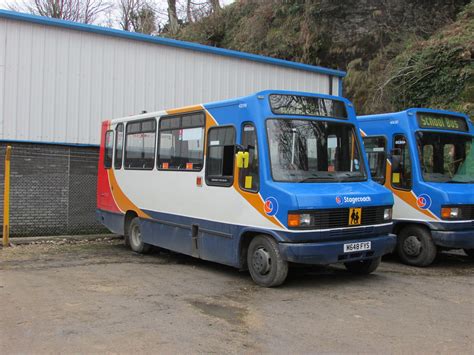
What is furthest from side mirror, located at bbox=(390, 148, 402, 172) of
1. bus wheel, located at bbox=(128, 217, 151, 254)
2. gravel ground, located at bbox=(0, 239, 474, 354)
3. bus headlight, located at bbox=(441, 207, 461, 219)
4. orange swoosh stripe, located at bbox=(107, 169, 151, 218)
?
bus wheel, located at bbox=(128, 217, 151, 254)

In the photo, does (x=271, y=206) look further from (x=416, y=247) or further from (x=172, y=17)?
(x=172, y=17)

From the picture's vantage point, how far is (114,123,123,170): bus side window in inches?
422

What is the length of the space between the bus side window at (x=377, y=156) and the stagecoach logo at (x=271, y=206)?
3.45m

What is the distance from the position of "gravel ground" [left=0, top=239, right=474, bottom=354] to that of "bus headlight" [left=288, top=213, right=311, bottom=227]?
0.95 metres

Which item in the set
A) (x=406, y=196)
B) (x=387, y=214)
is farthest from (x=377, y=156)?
(x=387, y=214)

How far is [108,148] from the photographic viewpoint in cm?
1123

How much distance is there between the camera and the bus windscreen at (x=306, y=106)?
23.8 feet

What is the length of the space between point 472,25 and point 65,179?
44.5ft

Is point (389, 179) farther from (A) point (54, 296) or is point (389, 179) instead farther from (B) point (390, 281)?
(A) point (54, 296)

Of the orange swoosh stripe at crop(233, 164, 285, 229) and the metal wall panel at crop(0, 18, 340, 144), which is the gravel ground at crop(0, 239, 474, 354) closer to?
the orange swoosh stripe at crop(233, 164, 285, 229)

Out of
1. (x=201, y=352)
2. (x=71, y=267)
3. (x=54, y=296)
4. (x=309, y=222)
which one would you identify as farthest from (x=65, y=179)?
(x=201, y=352)

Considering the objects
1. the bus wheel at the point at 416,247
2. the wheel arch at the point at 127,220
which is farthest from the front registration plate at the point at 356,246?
the wheel arch at the point at 127,220

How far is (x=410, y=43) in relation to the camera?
1827 centimetres

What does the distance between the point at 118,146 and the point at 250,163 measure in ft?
15.1
